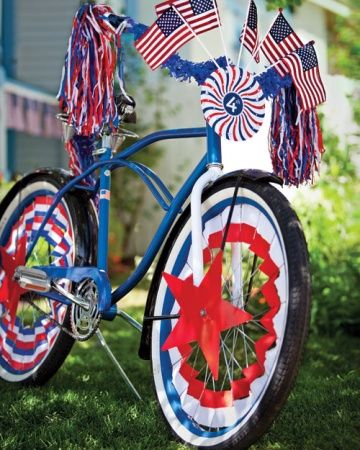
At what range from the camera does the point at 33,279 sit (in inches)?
132

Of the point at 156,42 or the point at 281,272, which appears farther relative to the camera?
the point at 156,42

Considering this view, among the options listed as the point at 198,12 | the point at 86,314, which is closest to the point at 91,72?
the point at 198,12

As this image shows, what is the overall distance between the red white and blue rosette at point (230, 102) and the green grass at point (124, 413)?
1.04 m

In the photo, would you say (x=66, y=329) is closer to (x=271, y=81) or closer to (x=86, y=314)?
(x=86, y=314)

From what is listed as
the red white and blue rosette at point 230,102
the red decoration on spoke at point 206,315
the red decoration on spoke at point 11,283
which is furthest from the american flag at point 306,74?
the red decoration on spoke at point 11,283

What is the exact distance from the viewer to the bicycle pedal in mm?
3297

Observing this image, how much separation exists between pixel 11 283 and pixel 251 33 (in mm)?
1586

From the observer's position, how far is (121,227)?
8.29 m

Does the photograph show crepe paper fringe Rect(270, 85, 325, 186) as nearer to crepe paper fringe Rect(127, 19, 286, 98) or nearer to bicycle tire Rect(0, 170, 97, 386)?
crepe paper fringe Rect(127, 19, 286, 98)

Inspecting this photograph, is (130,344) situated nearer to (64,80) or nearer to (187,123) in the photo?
(64,80)

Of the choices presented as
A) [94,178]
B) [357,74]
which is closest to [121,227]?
[357,74]

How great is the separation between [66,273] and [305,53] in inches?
51.1

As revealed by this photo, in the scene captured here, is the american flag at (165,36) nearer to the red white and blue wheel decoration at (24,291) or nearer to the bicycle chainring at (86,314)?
the bicycle chainring at (86,314)

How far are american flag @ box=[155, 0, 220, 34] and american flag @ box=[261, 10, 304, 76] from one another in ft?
0.71
